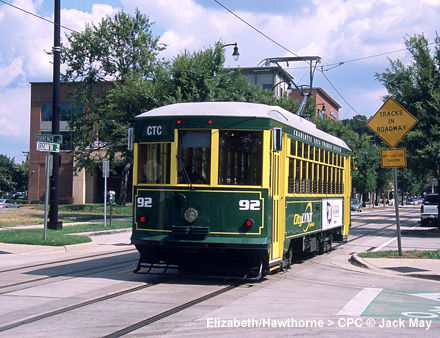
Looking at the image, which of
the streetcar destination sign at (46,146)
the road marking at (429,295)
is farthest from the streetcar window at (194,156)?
the streetcar destination sign at (46,146)

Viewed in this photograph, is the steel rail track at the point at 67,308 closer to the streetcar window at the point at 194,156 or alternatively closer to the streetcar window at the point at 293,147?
the streetcar window at the point at 194,156

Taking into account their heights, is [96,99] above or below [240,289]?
above

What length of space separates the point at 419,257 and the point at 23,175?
272 ft

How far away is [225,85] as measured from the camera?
109 feet

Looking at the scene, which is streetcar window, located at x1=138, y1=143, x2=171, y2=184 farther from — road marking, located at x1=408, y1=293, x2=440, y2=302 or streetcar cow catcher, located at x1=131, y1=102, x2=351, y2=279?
road marking, located at x1=408, y1=293, x2=440, y2=302

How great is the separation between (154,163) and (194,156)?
2.66 ft

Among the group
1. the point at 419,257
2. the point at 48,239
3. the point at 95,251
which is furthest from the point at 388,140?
the point at 48,239

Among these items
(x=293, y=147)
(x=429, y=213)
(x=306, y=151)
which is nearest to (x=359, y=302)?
(x=293, y=147)

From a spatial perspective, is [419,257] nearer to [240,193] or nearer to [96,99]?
[240,193]

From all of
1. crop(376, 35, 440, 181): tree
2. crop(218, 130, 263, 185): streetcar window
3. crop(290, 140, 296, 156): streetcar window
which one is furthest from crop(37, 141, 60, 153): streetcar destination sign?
crop(376, 35, 440, 181): tree

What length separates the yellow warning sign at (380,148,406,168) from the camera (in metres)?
15.2

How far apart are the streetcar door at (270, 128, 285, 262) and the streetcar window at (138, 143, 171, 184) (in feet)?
6.33

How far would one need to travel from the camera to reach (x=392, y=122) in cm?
1517

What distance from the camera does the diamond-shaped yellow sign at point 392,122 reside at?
14.9m
